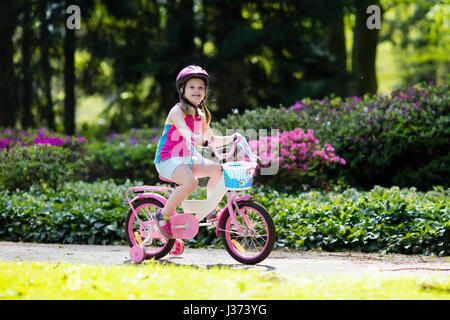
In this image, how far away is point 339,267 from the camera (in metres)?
5.36

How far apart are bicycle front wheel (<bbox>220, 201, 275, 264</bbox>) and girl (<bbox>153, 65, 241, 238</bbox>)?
0.36 m

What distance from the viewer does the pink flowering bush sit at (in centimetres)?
881

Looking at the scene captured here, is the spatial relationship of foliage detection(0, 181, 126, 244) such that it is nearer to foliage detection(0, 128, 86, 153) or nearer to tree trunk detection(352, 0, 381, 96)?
foliage detection(0, 128, 86, 153)

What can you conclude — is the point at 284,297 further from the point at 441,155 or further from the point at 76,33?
the point at 76,33

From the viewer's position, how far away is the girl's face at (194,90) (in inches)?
216

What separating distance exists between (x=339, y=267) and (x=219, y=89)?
34.5ft

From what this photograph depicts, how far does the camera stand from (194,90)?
5480 millimetres

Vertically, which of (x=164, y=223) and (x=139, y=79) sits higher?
(x=139, y=79)

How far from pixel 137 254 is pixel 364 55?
12960 mm

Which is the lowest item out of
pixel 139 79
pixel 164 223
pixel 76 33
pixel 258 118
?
pixel 164 223

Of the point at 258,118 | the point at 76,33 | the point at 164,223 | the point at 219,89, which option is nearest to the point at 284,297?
the point at 164,223

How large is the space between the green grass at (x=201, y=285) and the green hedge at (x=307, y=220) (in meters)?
1.77

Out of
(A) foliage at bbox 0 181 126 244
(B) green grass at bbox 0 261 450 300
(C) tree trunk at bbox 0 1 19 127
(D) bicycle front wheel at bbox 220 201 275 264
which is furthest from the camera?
(C) tree trunk at bbox 0 1 19 127

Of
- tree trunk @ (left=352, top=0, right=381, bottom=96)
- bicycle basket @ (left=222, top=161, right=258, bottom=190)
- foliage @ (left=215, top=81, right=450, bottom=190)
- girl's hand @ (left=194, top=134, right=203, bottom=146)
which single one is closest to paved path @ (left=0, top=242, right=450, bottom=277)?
bicycle basket @ (left=222, top=161, right=258, bottom=190)
